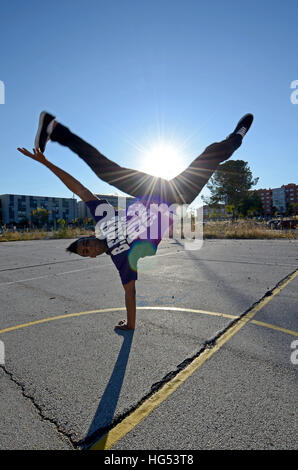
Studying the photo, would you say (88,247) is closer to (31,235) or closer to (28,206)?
(31,235)

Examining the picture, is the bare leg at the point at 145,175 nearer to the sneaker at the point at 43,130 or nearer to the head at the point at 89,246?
the sneaker at the point at 43,130

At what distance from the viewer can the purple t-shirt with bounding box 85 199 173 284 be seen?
2.84m

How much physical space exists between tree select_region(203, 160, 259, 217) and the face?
47558 millimetres

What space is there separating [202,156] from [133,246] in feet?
5.84

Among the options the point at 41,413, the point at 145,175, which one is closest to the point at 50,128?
the point at 145,175

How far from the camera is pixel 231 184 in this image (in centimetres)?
4772

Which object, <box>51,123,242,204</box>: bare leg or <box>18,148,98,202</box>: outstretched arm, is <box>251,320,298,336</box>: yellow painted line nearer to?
<box>51,123,242,204</box>: bare leg

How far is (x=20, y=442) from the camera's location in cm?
143

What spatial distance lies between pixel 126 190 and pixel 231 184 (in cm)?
4790

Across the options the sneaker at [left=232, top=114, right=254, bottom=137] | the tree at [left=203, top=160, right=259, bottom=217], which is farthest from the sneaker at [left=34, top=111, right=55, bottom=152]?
the tree at [left=203, top=160, right=259, bottom=217]

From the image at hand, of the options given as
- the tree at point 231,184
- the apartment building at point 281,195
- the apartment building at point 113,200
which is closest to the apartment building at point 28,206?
the apartment building at point 113,200
